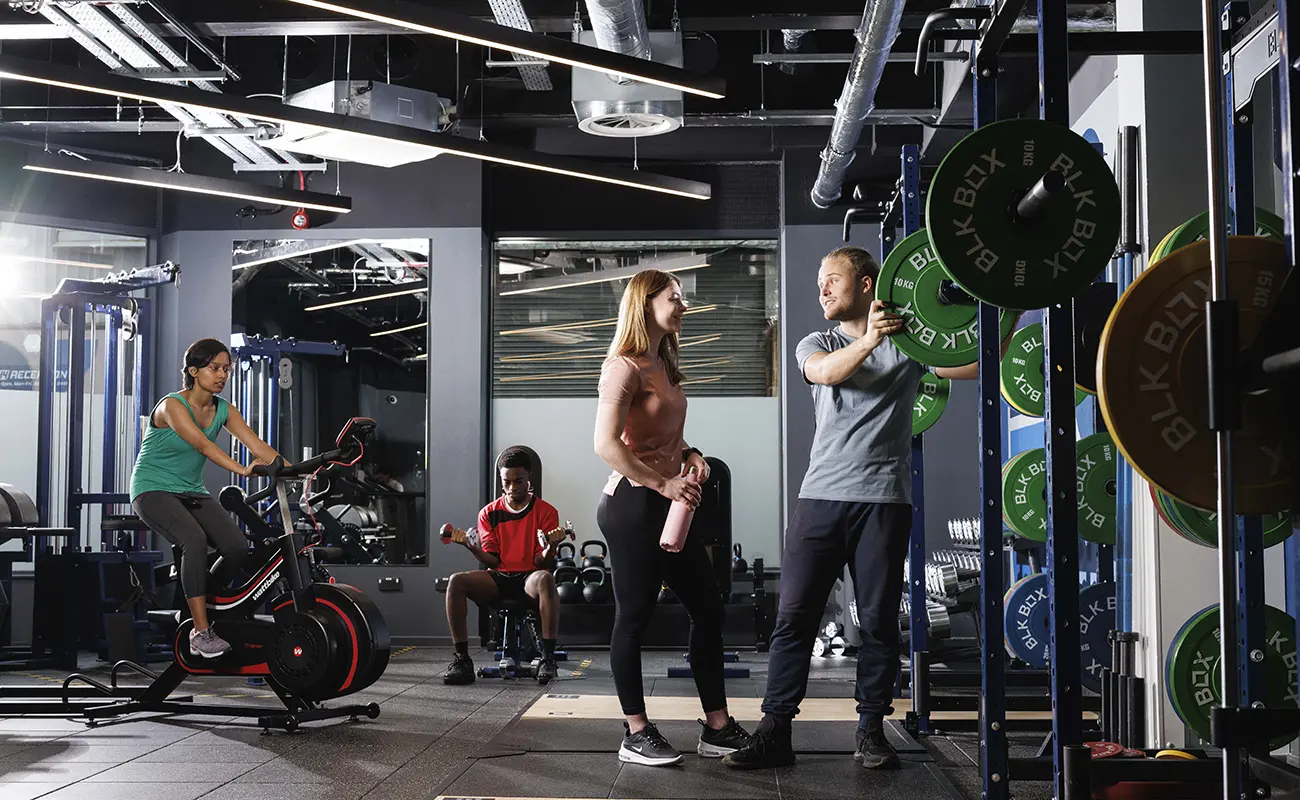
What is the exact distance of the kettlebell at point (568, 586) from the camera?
A: 7.64 meters

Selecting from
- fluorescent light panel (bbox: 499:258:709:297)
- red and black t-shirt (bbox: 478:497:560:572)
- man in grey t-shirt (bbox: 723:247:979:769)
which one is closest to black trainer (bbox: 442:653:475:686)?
red and black t-shirt (bbox: 478:497:560:572)

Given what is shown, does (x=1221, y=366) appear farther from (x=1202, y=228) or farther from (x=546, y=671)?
(x=546, y=671)

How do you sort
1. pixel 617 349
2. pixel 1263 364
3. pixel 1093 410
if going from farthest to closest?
pixel 1093 410 → pixel 617 349 → pixel 1263 364

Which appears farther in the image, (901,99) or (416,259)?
(416,259)

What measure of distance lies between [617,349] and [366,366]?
5.11 meters

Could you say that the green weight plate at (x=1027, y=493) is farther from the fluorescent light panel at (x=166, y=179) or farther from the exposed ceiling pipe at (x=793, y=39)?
the fluorescent light panel at (x=166, y=179)

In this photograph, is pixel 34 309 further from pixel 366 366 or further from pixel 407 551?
pixel 407 551

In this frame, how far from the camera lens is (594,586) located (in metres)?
7.66

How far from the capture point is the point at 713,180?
28.0 feet

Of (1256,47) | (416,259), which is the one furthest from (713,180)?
(1256,47)

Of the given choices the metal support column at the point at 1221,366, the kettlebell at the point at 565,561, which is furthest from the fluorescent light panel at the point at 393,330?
the metal support column at the point at 1221,366

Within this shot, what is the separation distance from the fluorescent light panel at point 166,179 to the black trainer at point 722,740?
4629 mm

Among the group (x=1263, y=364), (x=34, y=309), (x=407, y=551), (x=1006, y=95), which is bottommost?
(x=407, y=551)

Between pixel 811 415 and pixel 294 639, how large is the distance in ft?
14.2
